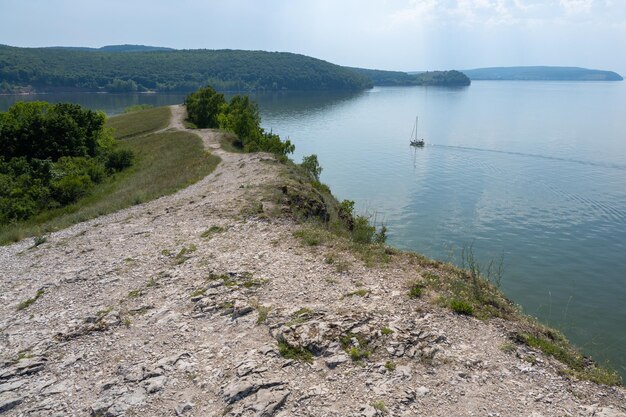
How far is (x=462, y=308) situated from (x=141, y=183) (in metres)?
33.9

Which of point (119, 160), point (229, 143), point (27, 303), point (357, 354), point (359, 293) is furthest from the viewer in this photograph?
point (229, 143)

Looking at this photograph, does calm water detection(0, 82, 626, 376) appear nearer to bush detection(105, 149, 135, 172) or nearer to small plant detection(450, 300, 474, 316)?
small plant detection(450, 300, 474, 316)

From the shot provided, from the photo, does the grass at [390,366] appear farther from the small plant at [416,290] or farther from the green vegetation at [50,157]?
the green vegetation at [50,157]

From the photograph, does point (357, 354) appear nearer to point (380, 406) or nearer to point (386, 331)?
point (386, 331)

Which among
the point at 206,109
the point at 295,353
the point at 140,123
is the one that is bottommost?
the point at 295,353

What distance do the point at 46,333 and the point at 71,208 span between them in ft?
76.6

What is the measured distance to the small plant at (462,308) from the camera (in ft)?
44.0

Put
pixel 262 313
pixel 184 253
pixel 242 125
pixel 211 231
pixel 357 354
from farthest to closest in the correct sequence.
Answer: pixel 242 125
pixel 211 231
pixel 184 253
pixel 262 313
pixel 357 354

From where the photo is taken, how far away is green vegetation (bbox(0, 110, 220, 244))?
30089 mm

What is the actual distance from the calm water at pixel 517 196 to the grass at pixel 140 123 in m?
29.4

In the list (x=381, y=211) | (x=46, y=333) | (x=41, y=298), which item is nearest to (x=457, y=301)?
(x=46, y=333)

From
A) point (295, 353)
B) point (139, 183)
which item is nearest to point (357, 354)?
point (295, 353)

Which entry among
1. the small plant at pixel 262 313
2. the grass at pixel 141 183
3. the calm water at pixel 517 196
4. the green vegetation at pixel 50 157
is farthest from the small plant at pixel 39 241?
the calm water at pixel 517 196

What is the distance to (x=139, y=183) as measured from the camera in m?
40.0
